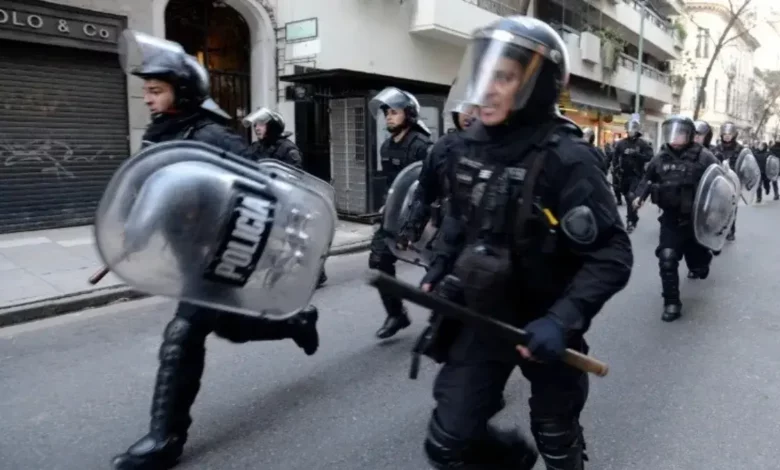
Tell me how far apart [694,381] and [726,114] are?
185ft

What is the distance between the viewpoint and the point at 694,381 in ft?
13.2

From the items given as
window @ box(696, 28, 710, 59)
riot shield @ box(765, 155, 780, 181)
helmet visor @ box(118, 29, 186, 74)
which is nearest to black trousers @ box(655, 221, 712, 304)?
helmet visor @ box(118, 29, 186, 74)

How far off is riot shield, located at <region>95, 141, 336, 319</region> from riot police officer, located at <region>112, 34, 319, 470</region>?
0.30m

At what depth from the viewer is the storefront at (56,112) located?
8.57 m

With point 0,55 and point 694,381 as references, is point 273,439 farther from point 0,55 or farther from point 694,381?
point 0,55

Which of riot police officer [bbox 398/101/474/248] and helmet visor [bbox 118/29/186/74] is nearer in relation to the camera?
riot police officer [bbox 398/101/474/248]

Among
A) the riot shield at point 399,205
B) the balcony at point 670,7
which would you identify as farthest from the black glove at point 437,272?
the balcony at point 670,7

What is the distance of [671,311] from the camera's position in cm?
542

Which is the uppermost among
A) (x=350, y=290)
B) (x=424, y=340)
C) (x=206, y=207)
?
(x=206, y=207)

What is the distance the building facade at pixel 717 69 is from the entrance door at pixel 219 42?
3196cm

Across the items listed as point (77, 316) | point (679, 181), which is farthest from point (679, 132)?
point (77, 316)

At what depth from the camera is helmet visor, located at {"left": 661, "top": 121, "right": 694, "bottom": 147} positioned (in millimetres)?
5527

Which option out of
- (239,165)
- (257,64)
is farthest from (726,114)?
(239,165)

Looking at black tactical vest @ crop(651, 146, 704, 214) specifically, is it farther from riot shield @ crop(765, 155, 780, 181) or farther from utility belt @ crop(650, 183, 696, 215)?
riot shield @ crop(765, 155, 780, 181)
